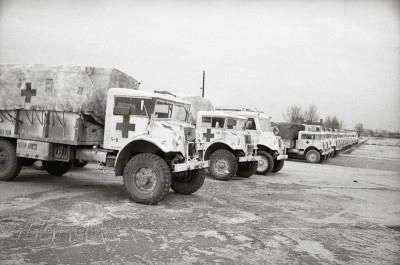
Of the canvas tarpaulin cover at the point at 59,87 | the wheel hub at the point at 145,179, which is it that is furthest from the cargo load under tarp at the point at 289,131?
the wheel hub at the point at 145,179

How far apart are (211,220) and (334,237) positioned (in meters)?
1.90

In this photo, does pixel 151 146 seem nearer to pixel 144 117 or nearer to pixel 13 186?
pixel 144 117

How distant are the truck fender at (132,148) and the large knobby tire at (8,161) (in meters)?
2.69

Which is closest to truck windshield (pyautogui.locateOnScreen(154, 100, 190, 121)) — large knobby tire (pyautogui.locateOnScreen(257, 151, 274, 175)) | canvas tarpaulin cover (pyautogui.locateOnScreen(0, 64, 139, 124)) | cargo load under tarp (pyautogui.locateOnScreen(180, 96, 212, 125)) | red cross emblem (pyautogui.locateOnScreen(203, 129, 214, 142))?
canvas tarpaulin cover (pyautogui.locateOnScreen(0, 64, 139, 124))

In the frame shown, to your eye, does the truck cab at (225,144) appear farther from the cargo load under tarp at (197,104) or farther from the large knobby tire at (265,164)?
the large knobby tire at (265,164)

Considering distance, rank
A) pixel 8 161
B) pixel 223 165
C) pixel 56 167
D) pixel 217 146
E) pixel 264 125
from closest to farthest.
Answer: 1. pixel 8 161
2. pixel 56 167
3. pixel 223 165
4. pixel 217 146
5. pixel 264 125

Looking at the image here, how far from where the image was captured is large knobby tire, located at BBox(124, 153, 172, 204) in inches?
262

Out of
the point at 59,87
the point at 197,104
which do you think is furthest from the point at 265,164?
the point at 59,87

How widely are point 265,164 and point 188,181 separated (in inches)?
217

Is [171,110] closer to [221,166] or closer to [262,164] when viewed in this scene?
[221,166]

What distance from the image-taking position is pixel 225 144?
36.7 feet

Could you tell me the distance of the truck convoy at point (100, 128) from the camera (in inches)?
269

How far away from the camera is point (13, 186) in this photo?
25.5ft

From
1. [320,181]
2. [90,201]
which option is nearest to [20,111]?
[90,201]
